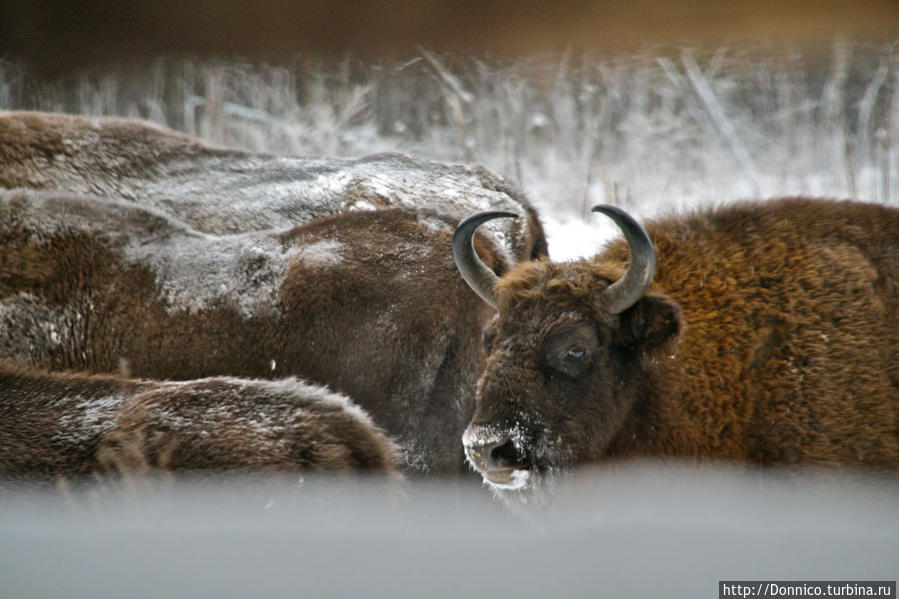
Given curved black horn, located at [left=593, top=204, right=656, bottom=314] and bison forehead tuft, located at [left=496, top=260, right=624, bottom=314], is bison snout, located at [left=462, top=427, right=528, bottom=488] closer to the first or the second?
bison forehead tuft, located at [left=496, top=260, right=624, bottom=314]

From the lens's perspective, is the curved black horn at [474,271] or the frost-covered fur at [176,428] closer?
the frost-covered fur at [176,428]

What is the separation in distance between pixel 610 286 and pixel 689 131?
3206 mm

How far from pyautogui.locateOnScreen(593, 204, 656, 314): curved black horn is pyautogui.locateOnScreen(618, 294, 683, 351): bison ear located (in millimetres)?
55

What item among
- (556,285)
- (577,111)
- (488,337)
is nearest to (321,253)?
(488,337)

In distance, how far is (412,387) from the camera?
4.12 meters

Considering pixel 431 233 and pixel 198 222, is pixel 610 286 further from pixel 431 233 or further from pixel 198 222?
pixel 198 222

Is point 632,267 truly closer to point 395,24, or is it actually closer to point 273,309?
point 395,24

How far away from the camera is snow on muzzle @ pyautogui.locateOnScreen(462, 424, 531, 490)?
3018mm

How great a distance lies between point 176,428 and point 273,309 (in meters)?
1.90

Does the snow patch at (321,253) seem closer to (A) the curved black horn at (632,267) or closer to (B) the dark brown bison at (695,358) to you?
(B) the dark brown bison at (695,358)

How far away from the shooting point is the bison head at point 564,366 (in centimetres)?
309

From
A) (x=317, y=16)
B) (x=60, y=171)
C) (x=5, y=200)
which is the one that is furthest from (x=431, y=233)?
(x=60, y=171)

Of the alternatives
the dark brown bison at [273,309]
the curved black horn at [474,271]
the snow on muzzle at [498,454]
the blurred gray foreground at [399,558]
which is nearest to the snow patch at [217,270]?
the dark brown bison at [273,309]

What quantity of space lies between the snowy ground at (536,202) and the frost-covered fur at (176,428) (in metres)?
0.24
